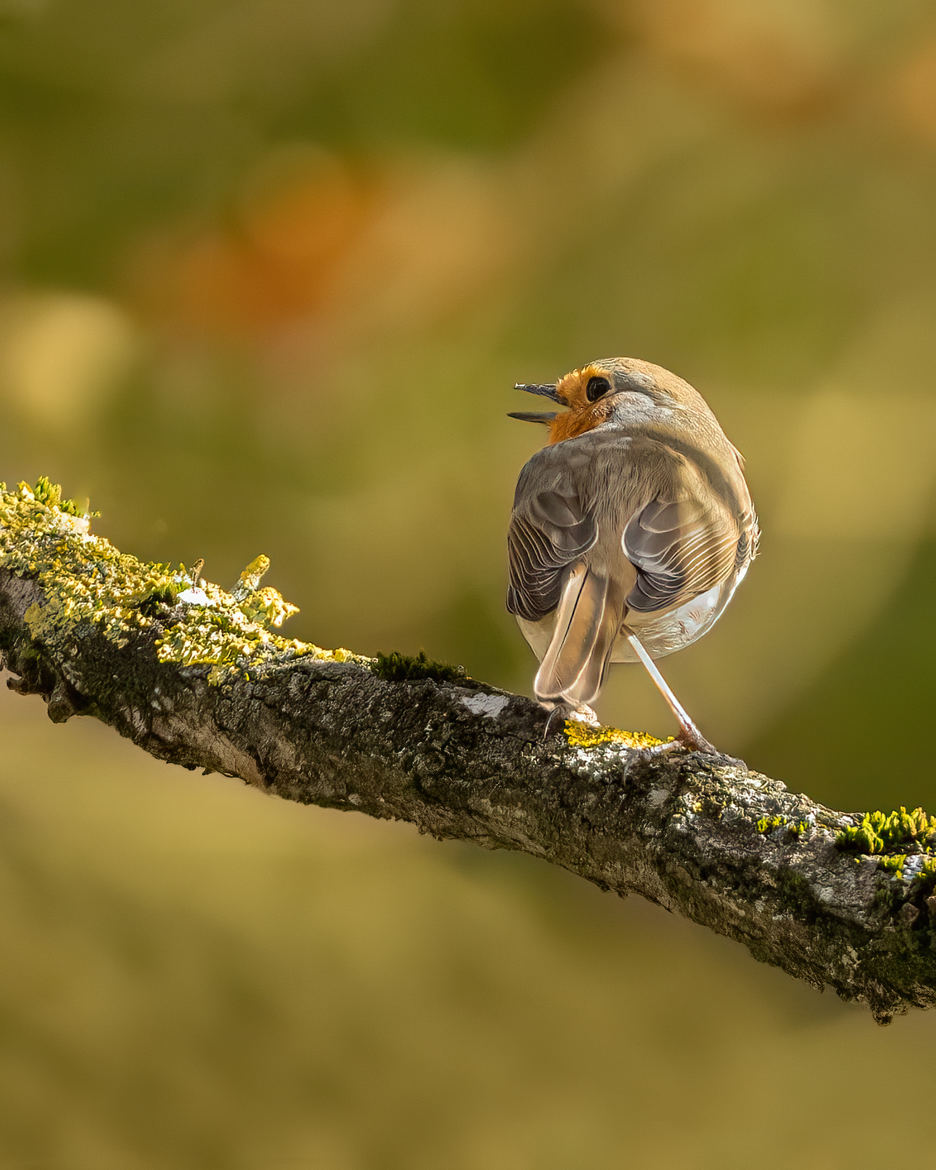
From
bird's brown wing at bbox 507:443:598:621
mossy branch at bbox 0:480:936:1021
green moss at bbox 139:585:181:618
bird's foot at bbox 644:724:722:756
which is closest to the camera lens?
mossy branch at bbox 0:480:936:1021

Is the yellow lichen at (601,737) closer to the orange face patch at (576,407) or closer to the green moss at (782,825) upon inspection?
the green moss at (782,825)

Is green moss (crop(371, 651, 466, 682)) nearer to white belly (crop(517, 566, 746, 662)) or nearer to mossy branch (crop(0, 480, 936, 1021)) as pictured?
mossy branch (crop(0, 480, 936, 1021))

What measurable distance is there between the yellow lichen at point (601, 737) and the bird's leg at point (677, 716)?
43 mm

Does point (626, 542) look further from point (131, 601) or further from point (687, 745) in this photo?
point (131, 601)

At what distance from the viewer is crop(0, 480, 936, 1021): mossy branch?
1270 millimetres

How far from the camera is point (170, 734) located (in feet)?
6.23

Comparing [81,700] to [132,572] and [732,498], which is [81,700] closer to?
[132,572]

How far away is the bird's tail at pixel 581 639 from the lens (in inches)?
64.8

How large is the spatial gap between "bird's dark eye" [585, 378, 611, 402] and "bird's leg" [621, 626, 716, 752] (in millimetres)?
586

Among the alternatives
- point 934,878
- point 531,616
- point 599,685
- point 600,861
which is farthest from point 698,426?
point 934,878

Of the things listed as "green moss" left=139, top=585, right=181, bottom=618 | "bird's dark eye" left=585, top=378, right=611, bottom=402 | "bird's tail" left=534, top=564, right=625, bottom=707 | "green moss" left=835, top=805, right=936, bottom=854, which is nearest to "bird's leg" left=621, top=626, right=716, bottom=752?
"bird's tail" left=534, top=564, right=625, bottom=707

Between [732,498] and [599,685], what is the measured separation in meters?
0.64

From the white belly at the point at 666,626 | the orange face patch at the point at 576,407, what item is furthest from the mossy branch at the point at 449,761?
the orange face patch at the point at 576,407

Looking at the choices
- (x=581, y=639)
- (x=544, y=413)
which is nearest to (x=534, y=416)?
(x=544, y=413)
